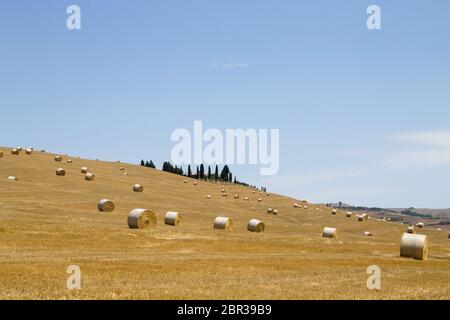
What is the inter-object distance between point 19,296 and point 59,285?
7.02 feet

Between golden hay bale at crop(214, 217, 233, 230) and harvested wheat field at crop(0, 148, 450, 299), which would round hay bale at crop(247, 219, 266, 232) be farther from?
golden hay bale at crop(214, 217, 233, 230)

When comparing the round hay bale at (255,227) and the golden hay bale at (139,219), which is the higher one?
the golden hay bale at (139,219)

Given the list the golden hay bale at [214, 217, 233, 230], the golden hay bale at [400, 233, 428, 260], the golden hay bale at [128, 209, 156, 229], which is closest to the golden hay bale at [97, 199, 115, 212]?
the golden hay bale at [214, 217, 233, 230]

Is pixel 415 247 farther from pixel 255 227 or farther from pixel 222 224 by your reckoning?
pixel 255 227

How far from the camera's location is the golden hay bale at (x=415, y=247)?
1212 inches

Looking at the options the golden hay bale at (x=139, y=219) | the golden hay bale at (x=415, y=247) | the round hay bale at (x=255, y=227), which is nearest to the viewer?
the golden hay bale at (x=415, y=247)

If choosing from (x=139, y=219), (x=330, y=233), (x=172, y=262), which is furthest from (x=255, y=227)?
(x=172, y=262)

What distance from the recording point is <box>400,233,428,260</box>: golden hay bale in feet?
101

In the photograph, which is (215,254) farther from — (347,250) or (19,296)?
(19,296)

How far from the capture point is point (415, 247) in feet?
102

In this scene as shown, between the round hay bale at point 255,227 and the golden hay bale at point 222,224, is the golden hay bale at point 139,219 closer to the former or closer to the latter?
the golden hay bale at point 222,224

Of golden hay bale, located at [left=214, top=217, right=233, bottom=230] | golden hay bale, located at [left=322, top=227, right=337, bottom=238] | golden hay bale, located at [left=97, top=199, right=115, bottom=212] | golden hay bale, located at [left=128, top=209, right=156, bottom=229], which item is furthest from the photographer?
golden hay bale, located at [left=97, top=199, right=115, bottom=212]

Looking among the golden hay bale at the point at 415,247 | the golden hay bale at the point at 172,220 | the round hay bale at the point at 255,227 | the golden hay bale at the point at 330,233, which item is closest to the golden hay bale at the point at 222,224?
the round hay bale at the point at 255,227
